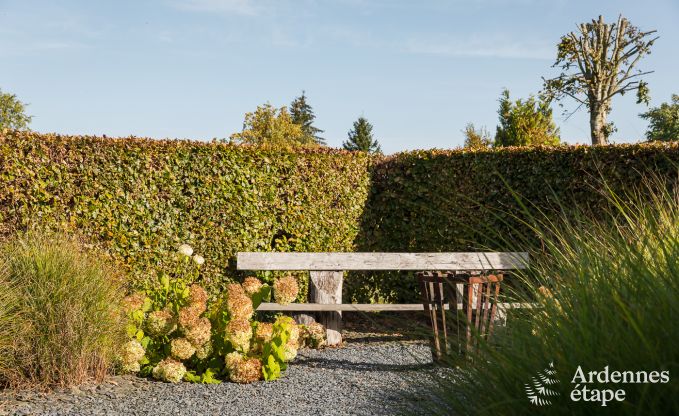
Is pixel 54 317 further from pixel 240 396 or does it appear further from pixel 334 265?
pixel 334 265

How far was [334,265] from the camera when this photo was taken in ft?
23.5

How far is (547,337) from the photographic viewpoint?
2141mm

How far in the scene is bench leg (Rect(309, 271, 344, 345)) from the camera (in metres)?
6.96

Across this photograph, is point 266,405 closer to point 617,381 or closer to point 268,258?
point 268,258

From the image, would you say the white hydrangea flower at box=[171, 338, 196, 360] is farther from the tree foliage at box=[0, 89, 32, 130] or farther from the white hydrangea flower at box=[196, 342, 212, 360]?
the tree foliage at box=[0, 89, 32, 130]

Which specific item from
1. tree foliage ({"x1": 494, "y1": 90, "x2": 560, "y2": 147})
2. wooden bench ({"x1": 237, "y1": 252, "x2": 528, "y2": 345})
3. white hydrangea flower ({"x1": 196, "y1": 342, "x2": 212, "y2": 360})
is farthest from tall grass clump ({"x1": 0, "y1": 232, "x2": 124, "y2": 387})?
tree foliage ({"x1": 494, "y1": 90, "x2": 560, "y2": 147})

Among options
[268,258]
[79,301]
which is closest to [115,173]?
[268,258]

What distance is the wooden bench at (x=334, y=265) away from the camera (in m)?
6.89

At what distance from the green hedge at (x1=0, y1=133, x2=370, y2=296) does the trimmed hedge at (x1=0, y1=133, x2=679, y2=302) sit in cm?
1

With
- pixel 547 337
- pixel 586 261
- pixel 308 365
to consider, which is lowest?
pixel 308 365

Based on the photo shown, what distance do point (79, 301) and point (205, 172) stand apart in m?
2.72

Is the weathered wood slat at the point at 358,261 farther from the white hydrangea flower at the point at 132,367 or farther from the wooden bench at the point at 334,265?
the white hydrangea flower at the point at 132,367

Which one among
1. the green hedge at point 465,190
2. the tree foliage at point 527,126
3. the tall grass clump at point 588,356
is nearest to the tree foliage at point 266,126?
the tree foliage at point 527,126

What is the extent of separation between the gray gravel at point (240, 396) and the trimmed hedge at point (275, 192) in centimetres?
158
